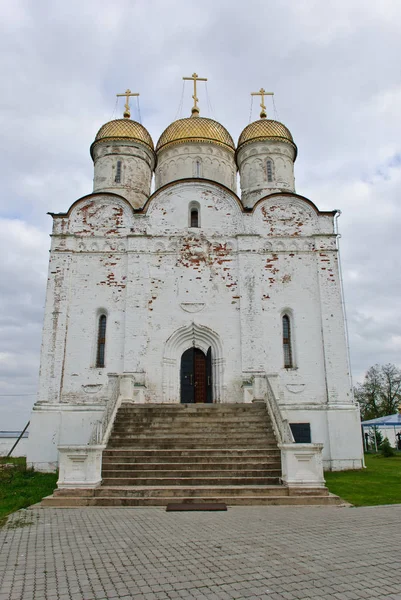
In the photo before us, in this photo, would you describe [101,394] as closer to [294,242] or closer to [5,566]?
[294,242]

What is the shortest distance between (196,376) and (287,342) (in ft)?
11.5

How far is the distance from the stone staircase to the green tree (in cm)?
3285

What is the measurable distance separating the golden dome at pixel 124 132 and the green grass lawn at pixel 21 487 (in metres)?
14.5

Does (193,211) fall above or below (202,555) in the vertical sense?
above

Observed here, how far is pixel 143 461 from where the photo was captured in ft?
32.5

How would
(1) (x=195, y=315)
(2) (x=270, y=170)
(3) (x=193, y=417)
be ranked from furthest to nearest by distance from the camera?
(2) (x=270, y=170) → (1) (x=195, y=315) → (3) (x=193, y=417)

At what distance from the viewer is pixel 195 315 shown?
15828mm

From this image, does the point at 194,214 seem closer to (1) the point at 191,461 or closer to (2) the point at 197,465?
(1) the point at 191,461

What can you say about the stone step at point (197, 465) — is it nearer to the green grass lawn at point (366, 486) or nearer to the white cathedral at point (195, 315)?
the green grass lawn at point (366, 486)

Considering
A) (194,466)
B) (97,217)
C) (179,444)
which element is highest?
(97,217)

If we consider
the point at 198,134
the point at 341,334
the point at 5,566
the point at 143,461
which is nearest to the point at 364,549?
the point at 5,566

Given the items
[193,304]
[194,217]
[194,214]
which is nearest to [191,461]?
[193,304]

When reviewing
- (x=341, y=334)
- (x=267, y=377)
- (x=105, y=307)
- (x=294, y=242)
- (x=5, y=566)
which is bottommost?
(x=5, y=566)

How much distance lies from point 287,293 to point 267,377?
12.7ft
